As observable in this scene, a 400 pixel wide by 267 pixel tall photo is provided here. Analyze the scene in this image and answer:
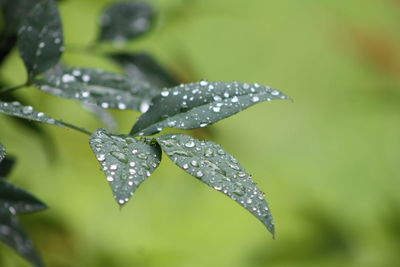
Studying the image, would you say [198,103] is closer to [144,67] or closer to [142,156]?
[142,156]

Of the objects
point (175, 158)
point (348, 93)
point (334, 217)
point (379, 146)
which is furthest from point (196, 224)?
point (175, 158)

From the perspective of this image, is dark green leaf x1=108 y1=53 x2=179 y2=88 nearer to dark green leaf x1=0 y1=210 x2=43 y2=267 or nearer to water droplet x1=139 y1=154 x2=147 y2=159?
dark green leaf x1=0 y1=210 x2=43 y2=267

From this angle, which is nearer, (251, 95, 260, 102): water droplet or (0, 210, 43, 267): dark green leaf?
(251, 95, 260, 102): water droplet

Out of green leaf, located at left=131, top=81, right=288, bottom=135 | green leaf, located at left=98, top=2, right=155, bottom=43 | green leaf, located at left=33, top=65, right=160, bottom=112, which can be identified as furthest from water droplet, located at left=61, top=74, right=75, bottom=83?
green leaf, located at left=98, top=2, right=155, bottom=43

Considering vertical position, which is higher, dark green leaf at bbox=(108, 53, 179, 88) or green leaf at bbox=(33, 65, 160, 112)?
dark green leaf at bbox=(108, 53, 179, 88)

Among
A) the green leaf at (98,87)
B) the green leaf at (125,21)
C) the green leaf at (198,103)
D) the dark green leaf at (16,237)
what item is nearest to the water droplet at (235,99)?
the green leaf at (198,103)

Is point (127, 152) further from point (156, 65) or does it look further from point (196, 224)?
point (196, 224)

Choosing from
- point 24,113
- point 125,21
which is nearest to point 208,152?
point 24,113
